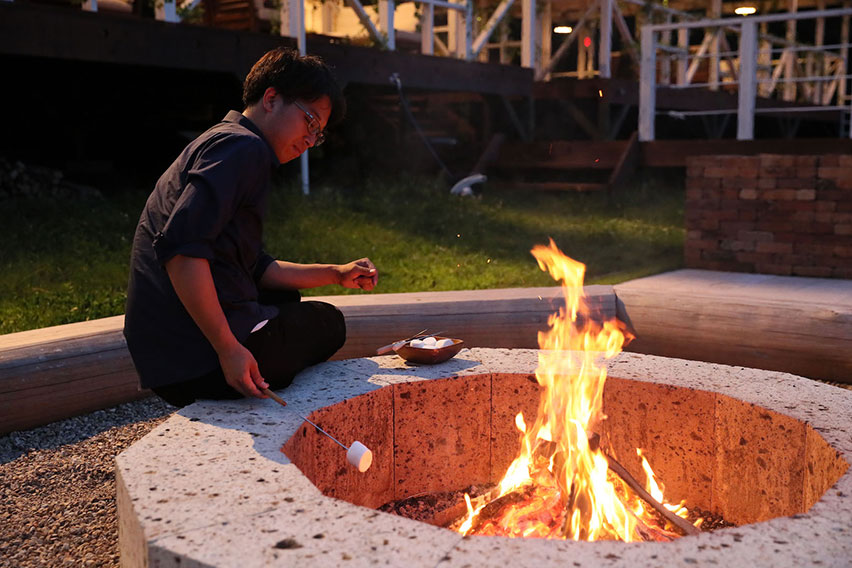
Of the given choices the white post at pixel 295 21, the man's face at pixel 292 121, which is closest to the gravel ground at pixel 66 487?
the man's face at pixel 292 121

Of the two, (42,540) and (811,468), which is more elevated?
(811,468)

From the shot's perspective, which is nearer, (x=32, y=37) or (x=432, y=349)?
(x=432, y=349)

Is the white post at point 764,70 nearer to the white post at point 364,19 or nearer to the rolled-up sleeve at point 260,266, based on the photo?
the white post at point 364,19

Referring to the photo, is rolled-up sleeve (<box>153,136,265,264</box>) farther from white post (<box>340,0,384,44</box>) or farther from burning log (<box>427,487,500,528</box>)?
white post (<box>340,0,384,44</box>)

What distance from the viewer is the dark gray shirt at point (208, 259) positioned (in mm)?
2357

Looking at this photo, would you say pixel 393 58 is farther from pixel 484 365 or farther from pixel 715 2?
pixel 715 2

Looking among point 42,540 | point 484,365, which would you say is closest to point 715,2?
point 484,365

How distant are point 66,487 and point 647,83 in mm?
8806

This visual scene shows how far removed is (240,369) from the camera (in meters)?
2.42

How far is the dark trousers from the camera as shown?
2.59 m

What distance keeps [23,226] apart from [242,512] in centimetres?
560

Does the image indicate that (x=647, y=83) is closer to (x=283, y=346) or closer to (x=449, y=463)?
(x=449, y=463)

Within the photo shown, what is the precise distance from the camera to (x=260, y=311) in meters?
2.72

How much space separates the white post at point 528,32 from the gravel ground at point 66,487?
30.0 feet
